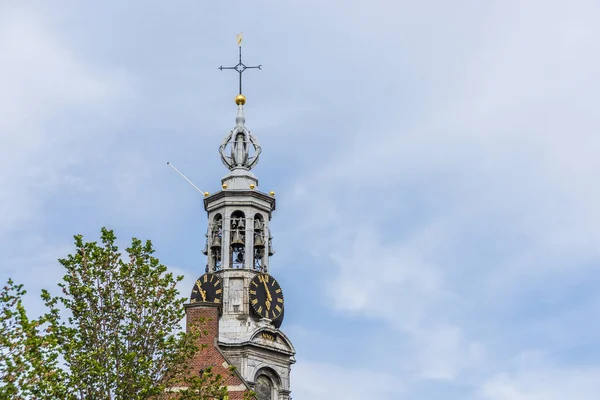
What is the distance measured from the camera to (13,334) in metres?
32.7

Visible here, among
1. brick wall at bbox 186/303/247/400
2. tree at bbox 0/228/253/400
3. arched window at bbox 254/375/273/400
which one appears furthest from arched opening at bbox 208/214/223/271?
tree at bbox 0/228/253/400

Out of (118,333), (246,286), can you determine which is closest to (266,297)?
(246,286)

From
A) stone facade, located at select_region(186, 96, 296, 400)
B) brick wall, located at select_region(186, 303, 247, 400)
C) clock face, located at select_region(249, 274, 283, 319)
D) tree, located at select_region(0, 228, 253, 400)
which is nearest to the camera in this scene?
tree, located at select_region(0, 228, 253, 400)

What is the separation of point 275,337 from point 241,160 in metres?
11.7

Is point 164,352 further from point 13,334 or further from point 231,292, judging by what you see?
point 231,292

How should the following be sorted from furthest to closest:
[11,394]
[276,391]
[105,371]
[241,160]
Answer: [241,160]
[276,391]
[105,371]
[11,394]

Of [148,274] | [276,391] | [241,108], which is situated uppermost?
[241,108]

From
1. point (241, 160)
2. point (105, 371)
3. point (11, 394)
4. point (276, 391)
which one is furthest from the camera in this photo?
point (241, 160)

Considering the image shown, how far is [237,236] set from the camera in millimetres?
67562

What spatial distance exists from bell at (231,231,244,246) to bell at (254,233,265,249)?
900mm

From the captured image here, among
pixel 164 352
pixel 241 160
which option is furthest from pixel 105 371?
pixel 241 160

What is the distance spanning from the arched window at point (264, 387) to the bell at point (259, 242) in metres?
7.56

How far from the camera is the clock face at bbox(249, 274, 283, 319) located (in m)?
65.3

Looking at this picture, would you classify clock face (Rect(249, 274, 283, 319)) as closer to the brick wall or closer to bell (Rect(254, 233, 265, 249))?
bell (Rect(254, 233, 265, 249))
